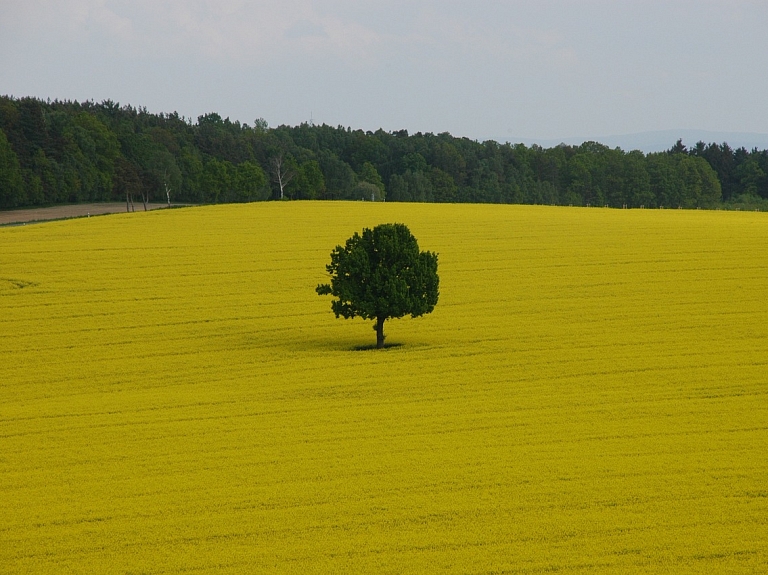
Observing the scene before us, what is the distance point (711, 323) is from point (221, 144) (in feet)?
311

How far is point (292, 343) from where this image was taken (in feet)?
104

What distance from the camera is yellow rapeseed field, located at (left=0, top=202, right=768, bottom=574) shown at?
1452 cm

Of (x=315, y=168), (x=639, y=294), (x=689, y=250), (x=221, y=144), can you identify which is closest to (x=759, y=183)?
(x=315, y=168)

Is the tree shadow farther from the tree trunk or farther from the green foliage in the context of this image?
the green foliage

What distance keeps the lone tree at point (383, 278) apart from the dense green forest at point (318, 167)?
Result: 6795 centimetres

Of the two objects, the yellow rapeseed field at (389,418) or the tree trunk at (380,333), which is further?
the tree trunk at (380,333)

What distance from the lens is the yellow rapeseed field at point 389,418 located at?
571 inches

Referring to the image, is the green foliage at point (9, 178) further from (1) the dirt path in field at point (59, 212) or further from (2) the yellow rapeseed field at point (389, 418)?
(2) the yellow rapeseed field at point (389, 418)

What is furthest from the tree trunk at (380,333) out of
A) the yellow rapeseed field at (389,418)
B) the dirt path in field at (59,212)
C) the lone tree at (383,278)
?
the dirt path in field at (59,212)

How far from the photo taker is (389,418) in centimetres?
2219

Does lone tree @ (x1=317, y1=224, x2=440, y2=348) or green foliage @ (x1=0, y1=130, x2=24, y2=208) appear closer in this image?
lone tree @ (x1=317, y1=224, x2=440, y2=348)

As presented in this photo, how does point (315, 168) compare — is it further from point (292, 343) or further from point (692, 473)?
point (692, 473)

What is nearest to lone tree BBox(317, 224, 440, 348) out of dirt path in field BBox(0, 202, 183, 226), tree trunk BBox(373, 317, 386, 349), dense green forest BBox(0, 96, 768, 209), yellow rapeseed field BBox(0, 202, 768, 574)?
tree trunk BBox(373, 317, 386, 349)

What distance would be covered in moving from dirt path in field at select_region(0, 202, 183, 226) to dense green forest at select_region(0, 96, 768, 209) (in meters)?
2.93
